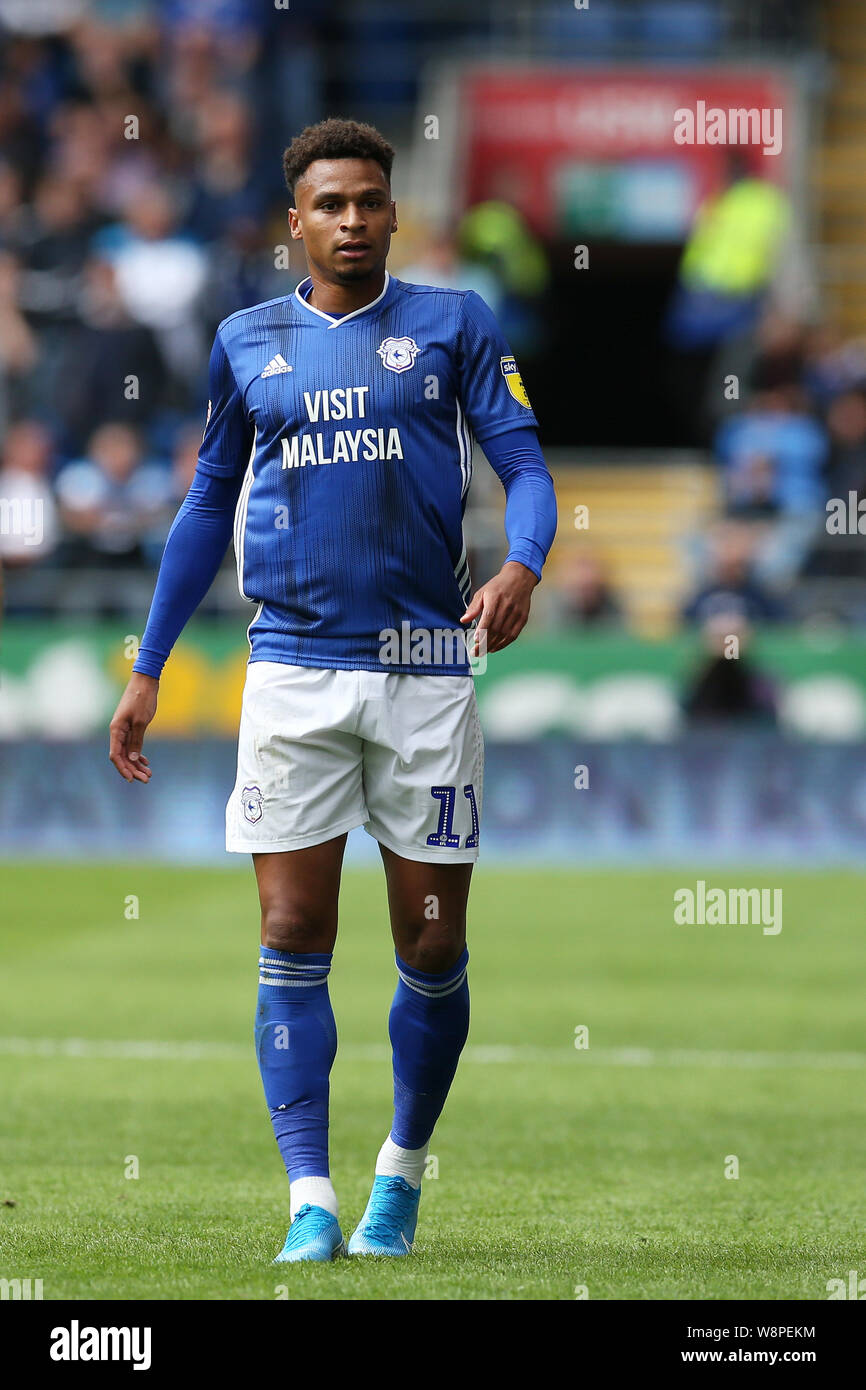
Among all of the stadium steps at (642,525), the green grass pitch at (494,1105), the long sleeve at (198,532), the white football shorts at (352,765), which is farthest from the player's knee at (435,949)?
the stadium steps at (642,525)

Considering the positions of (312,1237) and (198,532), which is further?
(198,532)

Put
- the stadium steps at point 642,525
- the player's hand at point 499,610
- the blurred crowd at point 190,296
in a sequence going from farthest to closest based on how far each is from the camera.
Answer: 1. the stadium steps at point 642,525
2. the blurred crowd at point 190,296
3. the player's hand at point 499,610

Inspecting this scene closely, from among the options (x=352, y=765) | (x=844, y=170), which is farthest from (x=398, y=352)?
(x=844, y=170)

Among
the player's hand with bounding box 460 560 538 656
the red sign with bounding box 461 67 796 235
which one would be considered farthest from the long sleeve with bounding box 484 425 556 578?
the red sign with bounding box 461 67 796 235

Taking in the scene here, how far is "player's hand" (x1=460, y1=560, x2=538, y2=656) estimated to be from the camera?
14.5 feet

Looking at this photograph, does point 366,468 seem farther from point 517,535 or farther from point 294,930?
point 294,930

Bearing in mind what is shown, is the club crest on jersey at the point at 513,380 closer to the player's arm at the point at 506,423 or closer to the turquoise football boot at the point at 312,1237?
the player's arm at the point at 506,423

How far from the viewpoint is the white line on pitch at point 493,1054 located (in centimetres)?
791

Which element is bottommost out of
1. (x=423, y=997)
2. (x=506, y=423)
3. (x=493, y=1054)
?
(x=493, y=1054)

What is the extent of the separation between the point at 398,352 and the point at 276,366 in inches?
10.8

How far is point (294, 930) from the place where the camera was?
4664mm

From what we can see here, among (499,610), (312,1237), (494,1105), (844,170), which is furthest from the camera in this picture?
(844,170)

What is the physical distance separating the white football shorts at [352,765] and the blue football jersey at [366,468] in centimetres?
6

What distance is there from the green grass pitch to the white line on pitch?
21 millimetres
